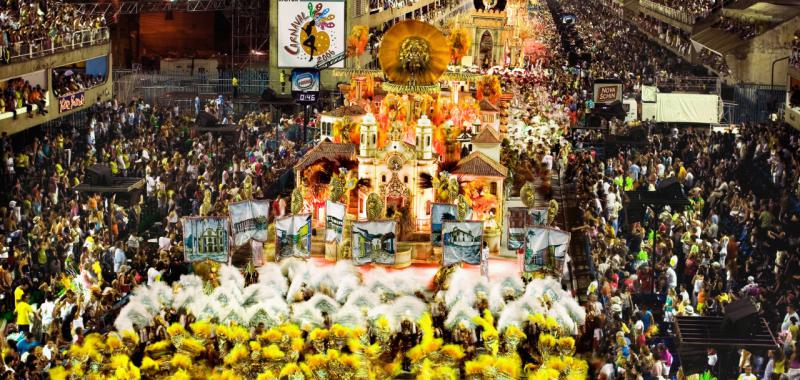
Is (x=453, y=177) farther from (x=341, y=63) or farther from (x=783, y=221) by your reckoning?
(x=341, y=63)

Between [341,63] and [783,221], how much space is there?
96.9ft

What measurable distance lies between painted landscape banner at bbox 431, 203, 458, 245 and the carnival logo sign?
1891 cm

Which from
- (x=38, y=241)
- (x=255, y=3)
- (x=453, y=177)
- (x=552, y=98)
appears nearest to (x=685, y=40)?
(x=552, y=98)

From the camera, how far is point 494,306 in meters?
28.4

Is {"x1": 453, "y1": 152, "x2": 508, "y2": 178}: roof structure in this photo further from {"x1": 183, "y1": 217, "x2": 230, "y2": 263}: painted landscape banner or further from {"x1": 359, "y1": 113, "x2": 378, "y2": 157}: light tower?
{"x1": 183, "y1": 217, "x2": 230, "y2": 263}: painted landscape banner

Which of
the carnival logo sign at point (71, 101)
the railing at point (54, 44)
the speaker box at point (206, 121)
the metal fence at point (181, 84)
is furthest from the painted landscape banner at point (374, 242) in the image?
the metal fence at point (181, 84)

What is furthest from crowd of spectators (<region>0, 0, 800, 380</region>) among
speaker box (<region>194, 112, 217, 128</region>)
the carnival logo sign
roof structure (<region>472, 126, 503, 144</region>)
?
roof structure (<region>472, 126, 503, 144</region>)

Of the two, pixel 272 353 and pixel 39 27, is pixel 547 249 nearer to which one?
pixel 272 353

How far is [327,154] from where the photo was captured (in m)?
38.3

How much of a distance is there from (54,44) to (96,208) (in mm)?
13680

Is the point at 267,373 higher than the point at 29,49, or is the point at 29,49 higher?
the point at 29,49

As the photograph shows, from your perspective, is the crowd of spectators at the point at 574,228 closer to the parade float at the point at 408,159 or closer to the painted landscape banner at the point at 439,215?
the parade float at the point at 408,159

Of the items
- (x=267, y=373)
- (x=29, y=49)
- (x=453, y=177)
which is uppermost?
(x=29, y=49)

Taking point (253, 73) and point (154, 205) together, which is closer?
point (154, 205)
